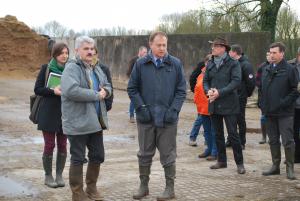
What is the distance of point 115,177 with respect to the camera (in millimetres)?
7680

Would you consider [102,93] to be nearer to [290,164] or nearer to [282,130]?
[282,130]

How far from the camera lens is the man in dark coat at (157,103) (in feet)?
21.4

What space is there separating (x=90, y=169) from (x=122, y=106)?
10.8m

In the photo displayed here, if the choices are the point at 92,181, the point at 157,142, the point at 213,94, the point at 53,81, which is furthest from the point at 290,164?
the point at 53,81

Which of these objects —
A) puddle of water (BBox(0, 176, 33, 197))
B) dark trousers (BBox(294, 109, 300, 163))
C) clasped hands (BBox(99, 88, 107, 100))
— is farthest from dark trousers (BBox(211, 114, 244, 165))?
puddle of water (BBox(0, 176, 33, 197))

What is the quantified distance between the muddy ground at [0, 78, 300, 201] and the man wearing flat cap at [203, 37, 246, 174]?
458 millimetres

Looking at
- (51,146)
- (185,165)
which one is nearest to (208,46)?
(185,165)

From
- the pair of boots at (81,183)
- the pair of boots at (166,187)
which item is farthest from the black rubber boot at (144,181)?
the pair of boots at (81,183)

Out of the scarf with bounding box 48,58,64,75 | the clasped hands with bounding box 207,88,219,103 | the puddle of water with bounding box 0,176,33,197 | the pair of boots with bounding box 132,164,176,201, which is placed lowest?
the puddle of water with bounding box 0,176,33,197

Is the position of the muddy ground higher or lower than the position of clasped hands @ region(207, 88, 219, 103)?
lower

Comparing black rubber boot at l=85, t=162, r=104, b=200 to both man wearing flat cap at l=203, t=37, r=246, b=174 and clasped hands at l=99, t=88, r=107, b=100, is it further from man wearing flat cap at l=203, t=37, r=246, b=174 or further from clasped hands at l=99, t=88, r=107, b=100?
man wearing flat cap at l=203, t=37, r=246, b=174

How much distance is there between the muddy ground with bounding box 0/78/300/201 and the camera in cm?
680

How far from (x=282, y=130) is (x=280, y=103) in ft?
1.33

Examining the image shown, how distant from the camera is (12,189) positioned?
6.99 meters
